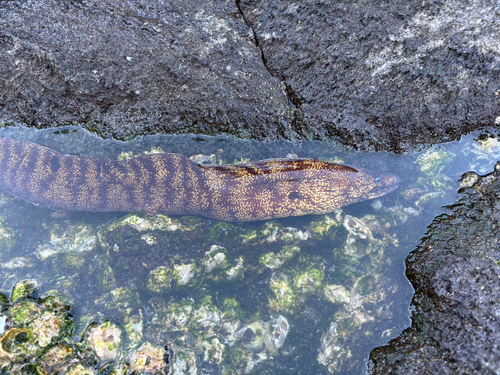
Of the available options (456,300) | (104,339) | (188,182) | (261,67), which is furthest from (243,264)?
(261,67)

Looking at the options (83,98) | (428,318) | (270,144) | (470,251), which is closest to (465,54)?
(470,251)

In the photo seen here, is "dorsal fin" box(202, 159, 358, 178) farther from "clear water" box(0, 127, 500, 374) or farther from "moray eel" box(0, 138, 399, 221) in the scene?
"clear water" box(0, 127, 500, 374)

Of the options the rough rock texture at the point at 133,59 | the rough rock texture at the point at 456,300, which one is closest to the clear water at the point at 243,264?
the rough rock texture at the point at 456,300

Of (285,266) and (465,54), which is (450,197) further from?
(285,266)

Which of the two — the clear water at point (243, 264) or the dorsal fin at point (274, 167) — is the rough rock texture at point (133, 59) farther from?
the dorsal fin at point (274, 167)

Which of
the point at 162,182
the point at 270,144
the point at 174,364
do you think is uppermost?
the point at 270,144

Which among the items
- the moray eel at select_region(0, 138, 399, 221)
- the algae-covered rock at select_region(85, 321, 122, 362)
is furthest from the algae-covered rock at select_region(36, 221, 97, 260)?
the algae-covered rock at select_region(85, 321, 122, 362)
